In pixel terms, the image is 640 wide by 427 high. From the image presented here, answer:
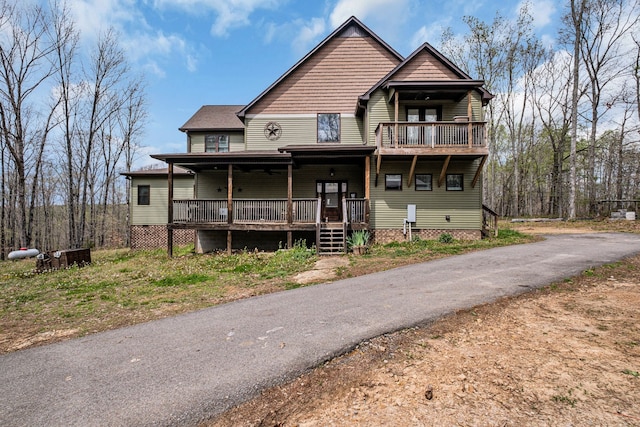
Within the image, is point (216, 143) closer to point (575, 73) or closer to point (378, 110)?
point (378, 110)

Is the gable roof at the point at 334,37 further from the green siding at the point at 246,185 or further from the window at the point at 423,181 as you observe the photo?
the window at the point at 423,181

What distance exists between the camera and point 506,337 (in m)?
4.02

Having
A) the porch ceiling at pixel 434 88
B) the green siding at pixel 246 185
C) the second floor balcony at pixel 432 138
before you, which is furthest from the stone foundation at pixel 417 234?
the porch ceiling at pixel 434 88

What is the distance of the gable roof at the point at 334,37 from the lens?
53.0 ft

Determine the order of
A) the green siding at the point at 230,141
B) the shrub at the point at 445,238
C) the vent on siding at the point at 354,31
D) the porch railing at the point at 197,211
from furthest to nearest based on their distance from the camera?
1. the green siding at the point at 230,141
2. the vent on siding at the point at 354,31
3. the porch railing at the point at 197,211
4. the shrub at the point at 445,238

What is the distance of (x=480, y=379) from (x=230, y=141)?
1858 cm

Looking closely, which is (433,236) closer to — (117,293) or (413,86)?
(413,86)

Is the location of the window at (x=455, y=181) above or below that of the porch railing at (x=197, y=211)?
above

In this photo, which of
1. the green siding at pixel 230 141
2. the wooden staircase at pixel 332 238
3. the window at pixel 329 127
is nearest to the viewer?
the wooden staircase at pixel 332 238

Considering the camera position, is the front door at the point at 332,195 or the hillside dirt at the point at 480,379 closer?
the hillside dirt at the point at 480,379

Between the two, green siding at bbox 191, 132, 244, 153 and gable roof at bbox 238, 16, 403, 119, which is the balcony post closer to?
gable roof at bbox 238, 16, 403, 119

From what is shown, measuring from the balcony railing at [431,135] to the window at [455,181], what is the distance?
1965 mm

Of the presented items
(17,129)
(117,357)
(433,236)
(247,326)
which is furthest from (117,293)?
(17,129)

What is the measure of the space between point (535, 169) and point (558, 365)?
40030 millimetres
